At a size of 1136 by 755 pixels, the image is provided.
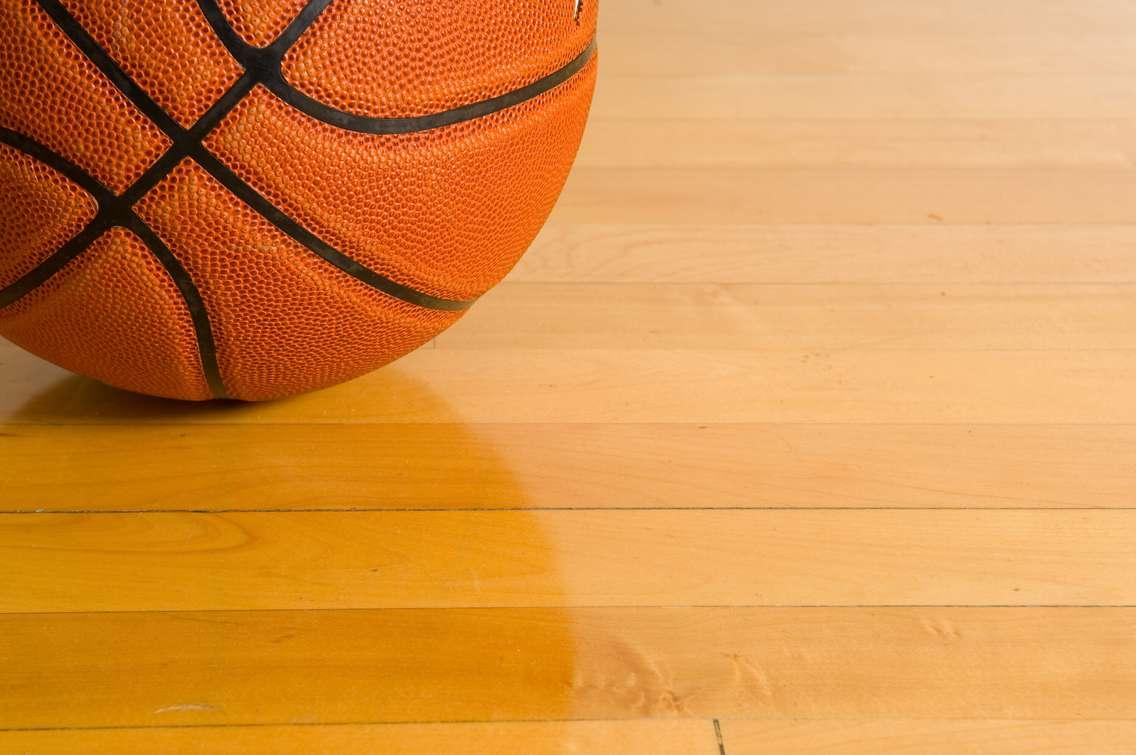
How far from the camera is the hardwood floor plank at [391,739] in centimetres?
105

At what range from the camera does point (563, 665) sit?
114 cm

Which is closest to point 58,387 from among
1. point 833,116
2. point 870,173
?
point 870,173

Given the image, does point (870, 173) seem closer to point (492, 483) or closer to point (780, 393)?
point (780, 393)

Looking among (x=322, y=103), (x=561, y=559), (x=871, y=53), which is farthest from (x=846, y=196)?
(x=322, y=103)

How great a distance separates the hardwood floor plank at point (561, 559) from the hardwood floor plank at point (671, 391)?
0.60 feet

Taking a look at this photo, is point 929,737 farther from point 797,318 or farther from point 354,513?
point 797,318

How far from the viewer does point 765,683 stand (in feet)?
3.71

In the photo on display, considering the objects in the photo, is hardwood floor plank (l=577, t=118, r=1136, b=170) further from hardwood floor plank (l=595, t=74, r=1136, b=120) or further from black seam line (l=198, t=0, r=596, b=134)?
black seam line (l=198, t=0, r=596, b=134)

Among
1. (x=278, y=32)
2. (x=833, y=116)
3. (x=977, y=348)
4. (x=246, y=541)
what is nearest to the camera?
(x=278, y=32)

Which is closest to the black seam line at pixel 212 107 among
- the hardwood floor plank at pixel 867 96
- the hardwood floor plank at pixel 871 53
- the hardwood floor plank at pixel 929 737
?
the hardwood floor plank at pixel 929 737

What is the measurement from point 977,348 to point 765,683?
2.23 feet

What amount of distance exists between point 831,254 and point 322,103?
927 millimetres

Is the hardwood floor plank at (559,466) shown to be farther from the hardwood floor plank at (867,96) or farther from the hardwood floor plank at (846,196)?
the hardwood floor plank at (867,96)

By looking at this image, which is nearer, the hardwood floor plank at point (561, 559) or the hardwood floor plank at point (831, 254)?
the hardwood floor plank at point (561, 559)
